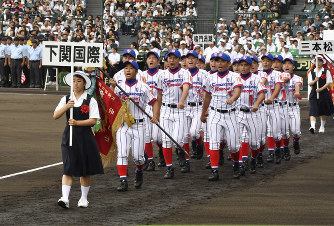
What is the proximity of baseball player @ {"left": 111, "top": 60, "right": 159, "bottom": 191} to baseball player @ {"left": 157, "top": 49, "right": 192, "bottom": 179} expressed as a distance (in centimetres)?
117

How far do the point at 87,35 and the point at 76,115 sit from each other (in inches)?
1078

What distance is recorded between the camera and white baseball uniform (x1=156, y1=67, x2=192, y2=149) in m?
14.6

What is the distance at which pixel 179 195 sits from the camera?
40.2 ft

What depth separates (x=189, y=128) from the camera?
16125 mm

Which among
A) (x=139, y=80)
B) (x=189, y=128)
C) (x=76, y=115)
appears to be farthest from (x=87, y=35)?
(x=76, y=115)

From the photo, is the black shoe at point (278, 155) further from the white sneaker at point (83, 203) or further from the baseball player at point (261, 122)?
the white sneaker at point (83, 203)

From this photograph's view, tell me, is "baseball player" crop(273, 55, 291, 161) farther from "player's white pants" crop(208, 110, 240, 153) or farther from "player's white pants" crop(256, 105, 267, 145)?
"player's white pants" crop(208, 110, 240, 153)

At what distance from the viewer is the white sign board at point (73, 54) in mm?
11844

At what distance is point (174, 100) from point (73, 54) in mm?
3468

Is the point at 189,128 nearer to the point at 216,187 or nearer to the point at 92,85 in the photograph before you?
the point at 216,187

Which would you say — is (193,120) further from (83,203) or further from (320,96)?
(320,96)

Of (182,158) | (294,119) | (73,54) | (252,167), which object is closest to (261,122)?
(252,167)

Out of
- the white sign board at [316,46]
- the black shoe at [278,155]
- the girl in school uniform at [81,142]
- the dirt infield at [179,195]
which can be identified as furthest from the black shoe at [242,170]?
the white sign board at [316,46]

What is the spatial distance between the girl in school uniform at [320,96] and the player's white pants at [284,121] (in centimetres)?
490
